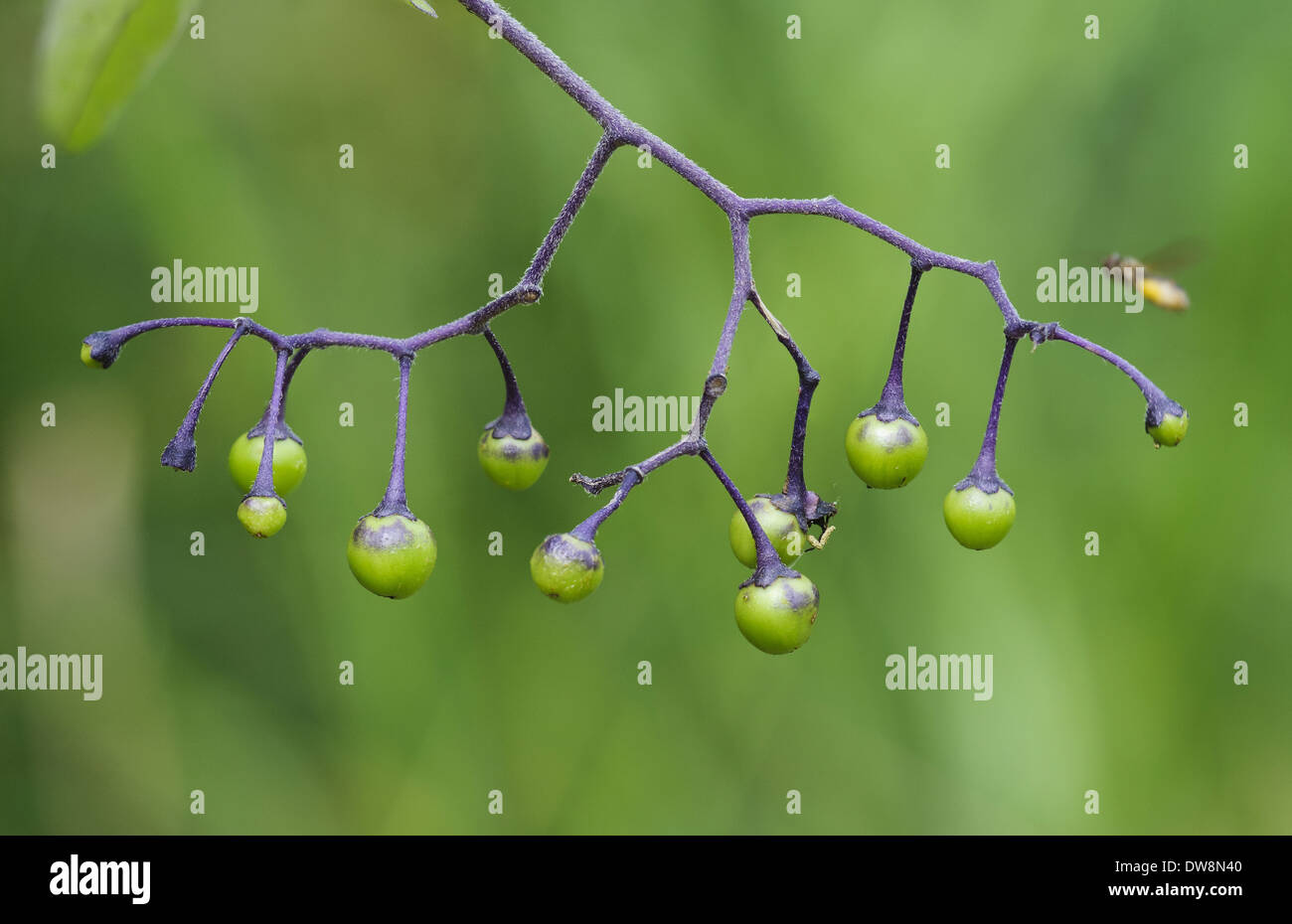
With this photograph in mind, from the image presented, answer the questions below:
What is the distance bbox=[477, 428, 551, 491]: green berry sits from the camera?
0.93 metres

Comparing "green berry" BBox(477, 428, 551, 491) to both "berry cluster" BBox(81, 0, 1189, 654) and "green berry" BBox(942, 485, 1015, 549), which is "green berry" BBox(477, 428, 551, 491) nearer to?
"berry cluster" BBox(81, 0, 1189, 654)

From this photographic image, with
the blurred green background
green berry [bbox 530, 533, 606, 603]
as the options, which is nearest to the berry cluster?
green berry [bbox 530, 533, 606, 603]

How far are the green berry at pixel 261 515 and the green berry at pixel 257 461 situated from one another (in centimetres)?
12

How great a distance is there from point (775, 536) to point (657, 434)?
980mm

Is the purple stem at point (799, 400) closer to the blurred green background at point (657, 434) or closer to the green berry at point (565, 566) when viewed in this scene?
the green berry at point (565, 566)

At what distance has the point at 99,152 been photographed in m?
1.78

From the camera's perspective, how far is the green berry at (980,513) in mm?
786

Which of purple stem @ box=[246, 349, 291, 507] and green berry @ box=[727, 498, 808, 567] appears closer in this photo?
purple stem @ box=[246, 349, 291, 507]

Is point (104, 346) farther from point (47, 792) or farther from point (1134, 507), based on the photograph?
point (1134, 507)

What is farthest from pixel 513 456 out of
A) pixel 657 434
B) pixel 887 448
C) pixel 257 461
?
pixel 657 434

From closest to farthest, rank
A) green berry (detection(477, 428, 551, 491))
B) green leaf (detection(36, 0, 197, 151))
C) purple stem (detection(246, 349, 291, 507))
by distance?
1. green leaf (detection(36, 0, 197, 151))
2. purple stem (detection(246, 349, 291, 507))
3. green berry (detection(477, 428, 551, 491))

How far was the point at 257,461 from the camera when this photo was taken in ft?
2.74

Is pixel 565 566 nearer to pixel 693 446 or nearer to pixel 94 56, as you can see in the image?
pixel 693 446

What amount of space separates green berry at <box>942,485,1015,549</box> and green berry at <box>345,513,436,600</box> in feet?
1.13
